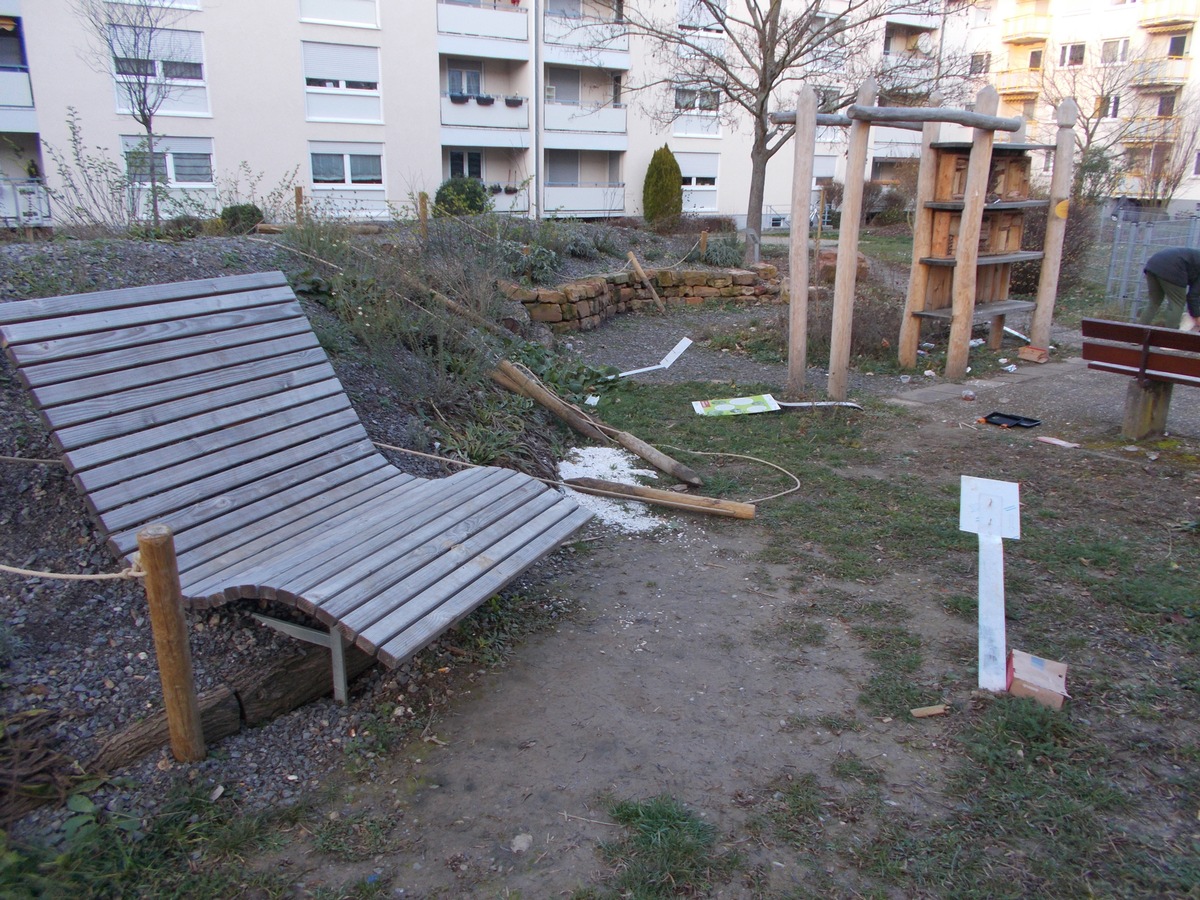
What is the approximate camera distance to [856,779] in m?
2.83

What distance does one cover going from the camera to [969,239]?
823 centimetres

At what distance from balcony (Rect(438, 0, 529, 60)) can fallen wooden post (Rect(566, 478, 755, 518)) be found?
80.7 ft

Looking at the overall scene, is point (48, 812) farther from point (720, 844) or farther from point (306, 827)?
point (720, 844)

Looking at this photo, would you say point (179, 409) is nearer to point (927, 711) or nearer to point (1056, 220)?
point (927, 711)

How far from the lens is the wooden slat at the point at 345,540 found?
9.77 feet

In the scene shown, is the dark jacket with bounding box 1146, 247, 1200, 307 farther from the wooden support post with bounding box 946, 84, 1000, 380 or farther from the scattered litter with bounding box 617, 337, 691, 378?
the scattered litter with bounding box 617, 337, 691, 378

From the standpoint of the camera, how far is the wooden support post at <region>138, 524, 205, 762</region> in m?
2.49

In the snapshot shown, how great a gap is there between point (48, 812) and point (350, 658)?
1047mm

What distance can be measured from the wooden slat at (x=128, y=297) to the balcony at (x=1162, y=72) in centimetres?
3966

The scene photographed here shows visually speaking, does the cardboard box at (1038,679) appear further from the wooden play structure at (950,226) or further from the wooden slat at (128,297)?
the wooden play structure at (950,226)

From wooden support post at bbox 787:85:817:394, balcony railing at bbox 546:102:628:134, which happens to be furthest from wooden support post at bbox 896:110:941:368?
balcony railing at bbox 546:102:628:134

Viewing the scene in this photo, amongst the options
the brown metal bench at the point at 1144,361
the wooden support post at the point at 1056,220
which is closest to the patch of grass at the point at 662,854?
the brown metal bench at the point at 1144,361

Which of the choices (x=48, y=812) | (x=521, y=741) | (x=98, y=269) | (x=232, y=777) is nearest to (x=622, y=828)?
(x=521, y=741)

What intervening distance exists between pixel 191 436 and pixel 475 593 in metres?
1.43
